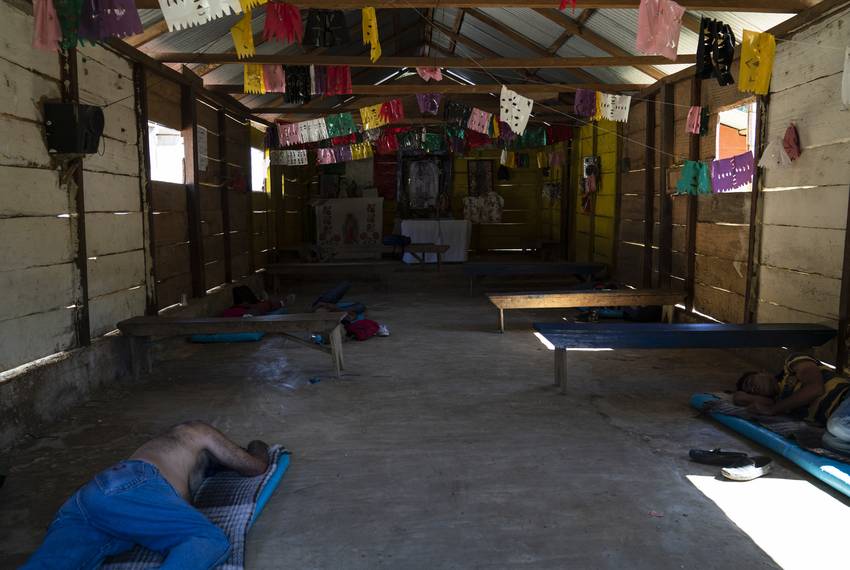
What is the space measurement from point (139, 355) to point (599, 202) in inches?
352

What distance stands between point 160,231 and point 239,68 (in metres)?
3.09

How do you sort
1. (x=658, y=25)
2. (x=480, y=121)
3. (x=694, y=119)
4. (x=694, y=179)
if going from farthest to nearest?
1. (x=480, y=121)
2. (x=694, y=179)
3. (x=694, y=119)
4. (x=658, y=25)

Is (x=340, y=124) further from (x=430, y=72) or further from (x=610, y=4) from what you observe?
(x=610, y=4)

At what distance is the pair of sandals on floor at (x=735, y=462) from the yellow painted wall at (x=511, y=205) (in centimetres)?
1367

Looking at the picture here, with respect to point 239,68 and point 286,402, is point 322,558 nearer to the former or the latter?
point 286,402

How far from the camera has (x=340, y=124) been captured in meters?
10.6

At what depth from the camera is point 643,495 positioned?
3.77 m

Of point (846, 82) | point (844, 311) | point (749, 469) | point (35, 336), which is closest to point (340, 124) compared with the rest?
point (35, 336)

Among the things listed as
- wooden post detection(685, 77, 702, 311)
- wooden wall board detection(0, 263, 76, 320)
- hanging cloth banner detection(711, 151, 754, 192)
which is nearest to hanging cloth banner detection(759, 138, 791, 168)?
hanging cloth banner detection(711, 151, 754, 192)

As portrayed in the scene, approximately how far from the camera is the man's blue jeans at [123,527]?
8.31ft

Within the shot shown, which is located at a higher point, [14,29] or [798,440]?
[14,29]

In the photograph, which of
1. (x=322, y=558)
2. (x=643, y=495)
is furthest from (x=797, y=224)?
(x=322, y=558)

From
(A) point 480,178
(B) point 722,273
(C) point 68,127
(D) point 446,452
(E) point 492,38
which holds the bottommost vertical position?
(D) point 446,452

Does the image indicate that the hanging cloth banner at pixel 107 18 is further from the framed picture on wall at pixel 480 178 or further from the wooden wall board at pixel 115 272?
the framed picture on wall at pixel 480 178
